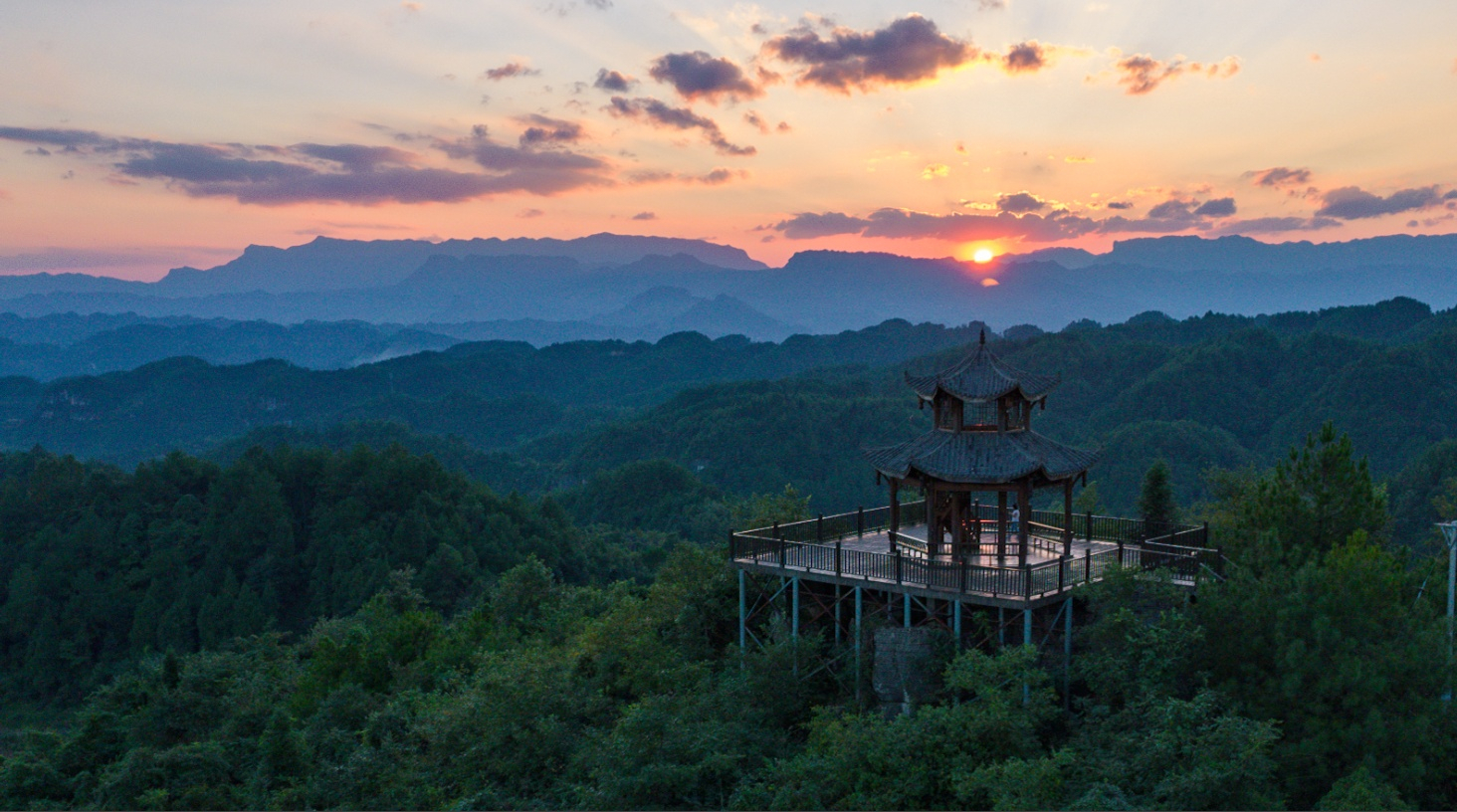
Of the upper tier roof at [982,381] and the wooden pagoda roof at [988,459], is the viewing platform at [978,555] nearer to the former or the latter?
the wooden pagoda roof at [988,459]

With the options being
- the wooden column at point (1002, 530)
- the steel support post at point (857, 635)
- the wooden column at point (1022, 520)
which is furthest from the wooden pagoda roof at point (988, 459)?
the steel support post at point (857, 635)

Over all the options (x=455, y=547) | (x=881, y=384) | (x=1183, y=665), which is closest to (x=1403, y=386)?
(x=881, y=384)

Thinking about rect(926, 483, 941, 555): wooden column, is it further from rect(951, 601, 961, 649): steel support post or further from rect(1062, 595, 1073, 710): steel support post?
rect(1062, 595, 1073, 710): steel support post

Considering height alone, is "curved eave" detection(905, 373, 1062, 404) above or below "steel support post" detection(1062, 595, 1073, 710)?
above

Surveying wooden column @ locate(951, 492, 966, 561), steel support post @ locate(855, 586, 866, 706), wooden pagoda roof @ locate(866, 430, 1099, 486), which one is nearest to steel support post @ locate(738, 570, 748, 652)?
steel support post @ locate(855, 586, 866, 706)

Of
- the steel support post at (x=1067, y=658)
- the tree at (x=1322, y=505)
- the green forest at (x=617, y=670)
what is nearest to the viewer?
the green forest at (x=617, y=670)

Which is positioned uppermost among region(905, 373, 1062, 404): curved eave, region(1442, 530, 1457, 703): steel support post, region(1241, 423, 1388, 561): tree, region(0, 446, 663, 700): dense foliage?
region(905, 373, 1062, 404): curved eave
